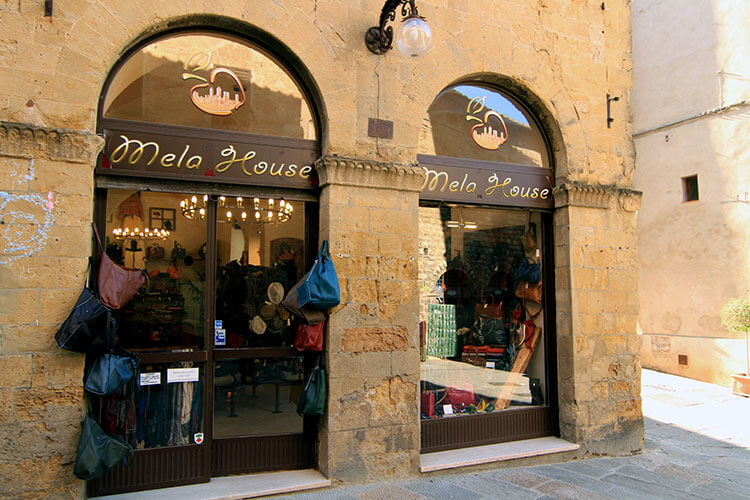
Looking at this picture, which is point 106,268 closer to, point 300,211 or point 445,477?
point 300,211

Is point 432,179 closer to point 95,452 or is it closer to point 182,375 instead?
point 182,375

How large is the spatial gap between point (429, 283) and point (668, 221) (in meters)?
9.29

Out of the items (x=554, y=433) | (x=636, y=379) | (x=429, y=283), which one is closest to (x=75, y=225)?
(x=429, y=283)

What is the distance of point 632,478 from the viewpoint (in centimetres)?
536

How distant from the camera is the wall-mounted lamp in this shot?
4.50m

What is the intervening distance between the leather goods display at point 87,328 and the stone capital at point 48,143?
108cm

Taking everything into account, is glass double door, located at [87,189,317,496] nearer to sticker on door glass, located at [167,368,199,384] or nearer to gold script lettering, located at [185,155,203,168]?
sticker on door glass, located at [167,368,199,384]

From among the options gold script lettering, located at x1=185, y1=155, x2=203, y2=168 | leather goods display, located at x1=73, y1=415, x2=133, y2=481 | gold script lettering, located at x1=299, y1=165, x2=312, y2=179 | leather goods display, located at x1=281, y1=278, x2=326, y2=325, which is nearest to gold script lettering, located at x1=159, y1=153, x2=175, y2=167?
gold script lettering, located at x1=185, y1=155, x2=203, y2=168

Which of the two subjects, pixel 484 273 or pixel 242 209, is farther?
pixel 484 273

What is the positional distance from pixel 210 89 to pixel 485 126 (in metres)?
3.00

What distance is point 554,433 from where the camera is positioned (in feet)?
20.2

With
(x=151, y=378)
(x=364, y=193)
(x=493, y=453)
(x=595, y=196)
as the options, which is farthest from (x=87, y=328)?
(x=595, y=196)

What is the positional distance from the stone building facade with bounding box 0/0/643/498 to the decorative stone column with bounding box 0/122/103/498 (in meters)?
0.01

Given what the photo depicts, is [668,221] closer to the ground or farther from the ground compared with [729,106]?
closer to the ground
